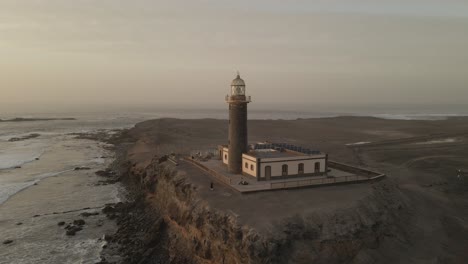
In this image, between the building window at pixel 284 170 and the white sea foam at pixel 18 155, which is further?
the white sea foam at pixel 18 155

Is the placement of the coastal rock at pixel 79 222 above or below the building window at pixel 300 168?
below

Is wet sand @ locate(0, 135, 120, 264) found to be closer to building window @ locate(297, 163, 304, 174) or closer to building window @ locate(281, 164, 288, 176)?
building window @ locate(281, 164, 288, 176)

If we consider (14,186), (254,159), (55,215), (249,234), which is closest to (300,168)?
(254,159)

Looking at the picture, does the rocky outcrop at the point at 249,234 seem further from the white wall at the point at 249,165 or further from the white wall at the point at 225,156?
the white wall at the point at 225,156

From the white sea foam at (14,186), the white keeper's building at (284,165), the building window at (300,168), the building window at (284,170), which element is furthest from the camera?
the white sea foam at (14,186)

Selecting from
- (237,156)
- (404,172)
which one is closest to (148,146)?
(237,156)

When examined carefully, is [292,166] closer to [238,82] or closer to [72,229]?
[238,82]

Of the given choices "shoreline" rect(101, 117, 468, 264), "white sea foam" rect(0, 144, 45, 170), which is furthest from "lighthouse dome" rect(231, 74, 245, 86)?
"white sea foam" rect(0, 144, 45, 170)

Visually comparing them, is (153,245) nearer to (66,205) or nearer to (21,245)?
(21,245)

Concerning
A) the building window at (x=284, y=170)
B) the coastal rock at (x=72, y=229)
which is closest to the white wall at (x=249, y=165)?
the building window at (x=284, y=170)
